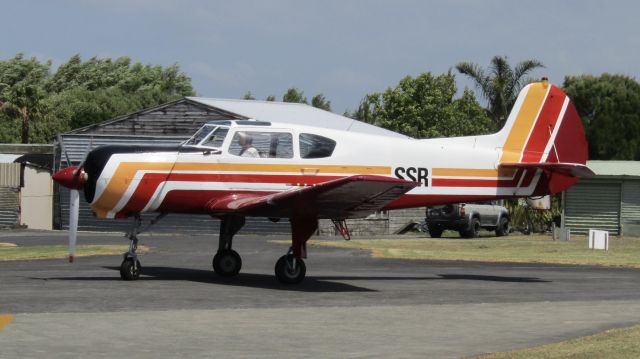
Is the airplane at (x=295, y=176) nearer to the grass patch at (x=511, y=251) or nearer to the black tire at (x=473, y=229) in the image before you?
the grass patch at (x=511, y=251)

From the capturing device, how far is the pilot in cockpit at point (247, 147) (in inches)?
822

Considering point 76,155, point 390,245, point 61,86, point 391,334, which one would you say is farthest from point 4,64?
point 391,334

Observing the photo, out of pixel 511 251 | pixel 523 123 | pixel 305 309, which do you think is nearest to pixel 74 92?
pixel 511 251

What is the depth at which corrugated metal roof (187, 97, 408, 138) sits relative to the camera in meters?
50.2

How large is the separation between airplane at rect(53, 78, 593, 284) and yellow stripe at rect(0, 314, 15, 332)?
543cm

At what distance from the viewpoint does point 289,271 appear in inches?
818

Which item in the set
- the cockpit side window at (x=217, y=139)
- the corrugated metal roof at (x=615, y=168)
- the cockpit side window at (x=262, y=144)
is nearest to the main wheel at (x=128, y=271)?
the cockpit side window at (x=217, y=139)

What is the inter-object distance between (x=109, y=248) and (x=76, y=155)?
56.1 feet

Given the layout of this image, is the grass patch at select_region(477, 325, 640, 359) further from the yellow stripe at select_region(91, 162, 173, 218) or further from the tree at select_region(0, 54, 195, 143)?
the tree at select_region(0, 54, 195, 143)

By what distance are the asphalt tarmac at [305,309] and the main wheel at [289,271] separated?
0.22 metres

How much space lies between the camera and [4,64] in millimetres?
108062

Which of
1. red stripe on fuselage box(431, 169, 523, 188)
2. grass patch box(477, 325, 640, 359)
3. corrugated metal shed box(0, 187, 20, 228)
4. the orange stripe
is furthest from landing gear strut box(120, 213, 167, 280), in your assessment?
corrugated metal shed box(0, 187, 20, 228)

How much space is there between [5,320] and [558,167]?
1288 centimetres

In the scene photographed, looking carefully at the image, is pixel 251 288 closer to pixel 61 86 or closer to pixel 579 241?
pixel 579 241
